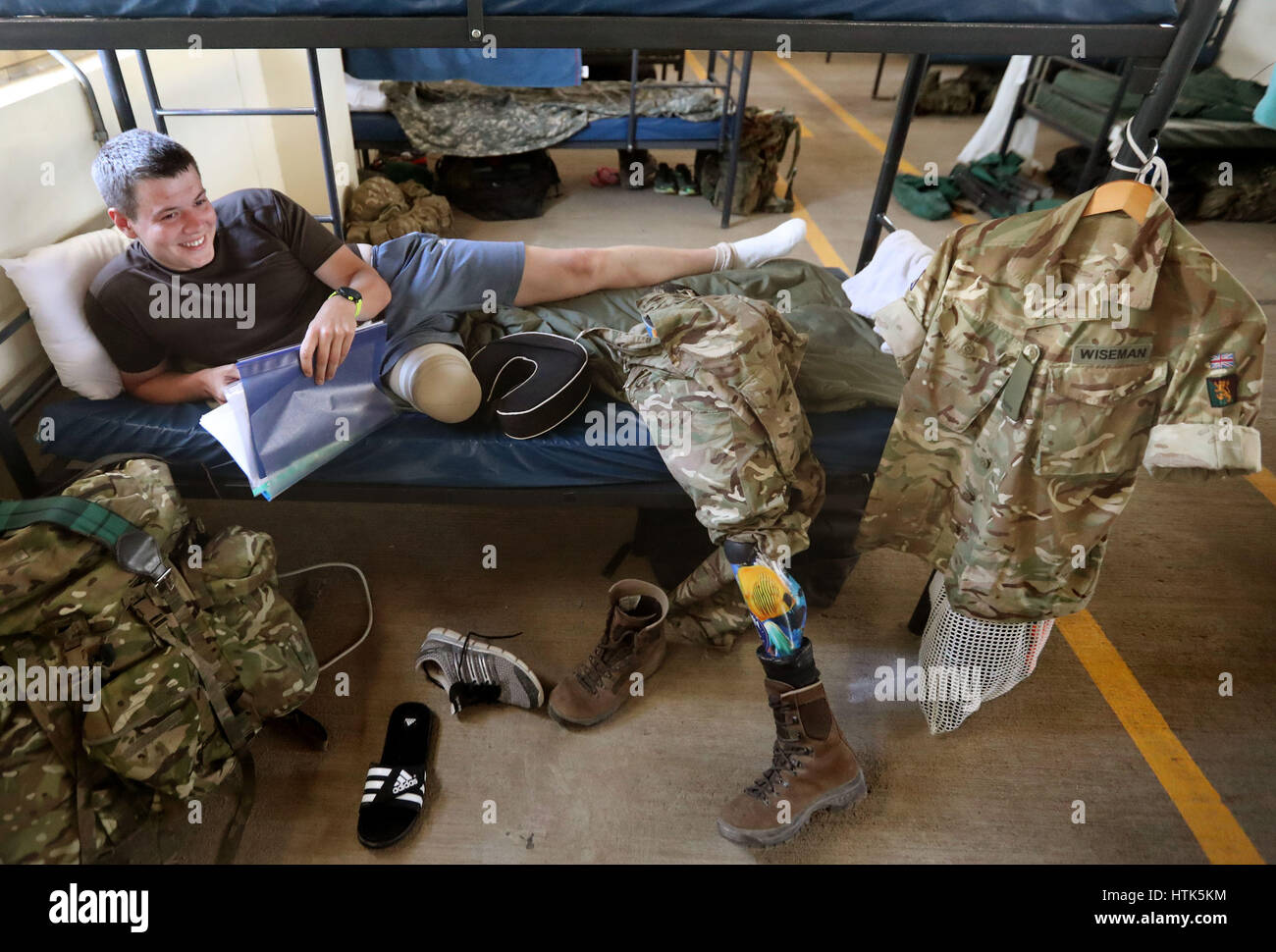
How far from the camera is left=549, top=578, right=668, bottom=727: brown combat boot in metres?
1.96

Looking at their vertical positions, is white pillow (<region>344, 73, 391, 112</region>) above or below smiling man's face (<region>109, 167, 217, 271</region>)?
below

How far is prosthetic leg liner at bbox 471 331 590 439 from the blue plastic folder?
0.93ft

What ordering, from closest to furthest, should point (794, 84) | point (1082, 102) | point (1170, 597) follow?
point (1170, 597), point (1082, 102), point (794, 84)

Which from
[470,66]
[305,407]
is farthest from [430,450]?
[470,66]

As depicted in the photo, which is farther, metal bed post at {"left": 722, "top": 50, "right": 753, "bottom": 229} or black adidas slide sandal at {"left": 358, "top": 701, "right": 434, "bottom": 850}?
metal bed post at {"left": 722, "top": 50, "right": 753, "bottom": 229}

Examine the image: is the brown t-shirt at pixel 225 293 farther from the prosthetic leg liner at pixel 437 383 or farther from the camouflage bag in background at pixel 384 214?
the camouflage bag in background at pixel 384 214

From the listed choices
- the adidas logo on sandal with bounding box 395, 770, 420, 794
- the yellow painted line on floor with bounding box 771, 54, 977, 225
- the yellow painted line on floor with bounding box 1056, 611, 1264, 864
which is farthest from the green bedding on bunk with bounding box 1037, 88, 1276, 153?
the adidas logo on sandal with bounding box 395, 770, 420, 794

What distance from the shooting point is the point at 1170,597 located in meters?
2.40

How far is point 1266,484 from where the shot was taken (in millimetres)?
2889

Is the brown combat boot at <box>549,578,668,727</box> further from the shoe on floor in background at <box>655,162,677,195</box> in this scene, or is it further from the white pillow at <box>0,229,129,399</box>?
the shoe on floor in background at <box>655,162,677,195</box>

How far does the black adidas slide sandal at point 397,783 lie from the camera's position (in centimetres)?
171
